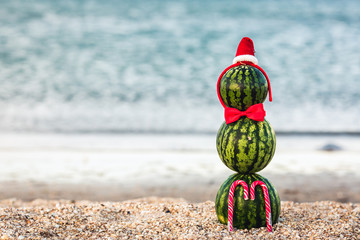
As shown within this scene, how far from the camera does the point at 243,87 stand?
10.7ft

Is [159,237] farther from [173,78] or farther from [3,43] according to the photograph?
[3,43]

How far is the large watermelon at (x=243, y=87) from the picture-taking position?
3.28 m

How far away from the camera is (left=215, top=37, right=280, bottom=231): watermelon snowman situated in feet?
10.8

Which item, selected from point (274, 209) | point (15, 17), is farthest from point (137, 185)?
point (15, 17)

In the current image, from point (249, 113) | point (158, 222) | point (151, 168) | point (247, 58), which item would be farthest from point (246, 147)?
point (151, 168)

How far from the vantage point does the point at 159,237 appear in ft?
10.8

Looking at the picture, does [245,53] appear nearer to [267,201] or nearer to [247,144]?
[247,144]

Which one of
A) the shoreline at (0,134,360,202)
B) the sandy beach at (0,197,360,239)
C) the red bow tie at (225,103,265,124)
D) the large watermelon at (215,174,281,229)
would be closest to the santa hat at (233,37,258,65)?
the red bow tie at (225,103,265,124)

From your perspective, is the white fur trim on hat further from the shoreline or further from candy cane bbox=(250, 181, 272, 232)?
the shoreline

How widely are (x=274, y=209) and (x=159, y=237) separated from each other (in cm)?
108

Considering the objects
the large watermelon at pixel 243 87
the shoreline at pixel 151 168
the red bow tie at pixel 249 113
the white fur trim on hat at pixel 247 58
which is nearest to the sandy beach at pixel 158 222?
the shoreline at pixel 151 168

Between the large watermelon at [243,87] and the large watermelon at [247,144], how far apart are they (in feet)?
0.57

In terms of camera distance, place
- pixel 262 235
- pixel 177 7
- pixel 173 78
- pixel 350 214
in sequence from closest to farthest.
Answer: pixel 262 235
pixel 350 214
pixel 173 78
pixel 177 7

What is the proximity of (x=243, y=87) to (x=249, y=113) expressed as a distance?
0.25m
